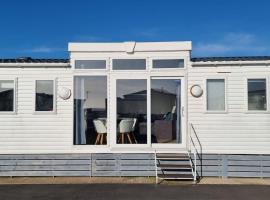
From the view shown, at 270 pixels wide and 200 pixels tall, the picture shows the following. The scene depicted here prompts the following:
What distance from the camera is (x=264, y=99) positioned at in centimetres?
1045

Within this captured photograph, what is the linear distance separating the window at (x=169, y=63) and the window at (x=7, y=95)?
367cm

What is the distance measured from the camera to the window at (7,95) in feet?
35.2

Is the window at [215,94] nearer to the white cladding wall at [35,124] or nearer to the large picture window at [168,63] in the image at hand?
the large picture window at [168,63]

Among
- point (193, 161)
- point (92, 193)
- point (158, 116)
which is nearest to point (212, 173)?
point (193, 161)

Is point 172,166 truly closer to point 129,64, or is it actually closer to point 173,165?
point 173,165


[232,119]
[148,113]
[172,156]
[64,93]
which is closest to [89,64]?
[64,93]

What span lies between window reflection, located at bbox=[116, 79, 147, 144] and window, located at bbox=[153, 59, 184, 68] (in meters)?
0.53

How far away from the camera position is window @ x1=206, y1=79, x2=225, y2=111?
10.6 metres

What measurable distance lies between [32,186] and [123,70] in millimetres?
3532

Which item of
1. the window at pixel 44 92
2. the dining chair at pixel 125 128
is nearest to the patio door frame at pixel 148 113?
the dining chair at pixel 125 128

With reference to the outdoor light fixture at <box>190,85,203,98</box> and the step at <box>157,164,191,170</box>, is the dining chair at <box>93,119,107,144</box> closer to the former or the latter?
the step at <box>157,164,191,170</box>

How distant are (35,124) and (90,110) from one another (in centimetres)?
141

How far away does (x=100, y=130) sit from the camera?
10.7 m

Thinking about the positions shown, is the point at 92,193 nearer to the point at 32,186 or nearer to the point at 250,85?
the point at 32,186
